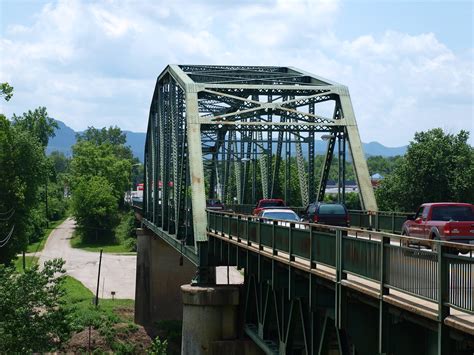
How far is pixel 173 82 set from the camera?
1738 inches

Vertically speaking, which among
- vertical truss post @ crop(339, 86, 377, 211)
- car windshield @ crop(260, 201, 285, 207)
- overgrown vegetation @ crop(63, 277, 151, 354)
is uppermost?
vertical truss post @ crop(339, 86, 377, 211)

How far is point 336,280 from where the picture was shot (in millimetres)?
16094

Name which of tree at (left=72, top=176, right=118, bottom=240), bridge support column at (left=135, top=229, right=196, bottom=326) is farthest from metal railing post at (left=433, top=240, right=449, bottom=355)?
tree at (left=72, top=176, right=118, bottom=240)

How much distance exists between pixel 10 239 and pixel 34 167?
7944 mm

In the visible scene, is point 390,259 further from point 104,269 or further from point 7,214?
point 104,269

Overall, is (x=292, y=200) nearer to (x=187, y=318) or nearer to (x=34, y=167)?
(x=34, y=167)

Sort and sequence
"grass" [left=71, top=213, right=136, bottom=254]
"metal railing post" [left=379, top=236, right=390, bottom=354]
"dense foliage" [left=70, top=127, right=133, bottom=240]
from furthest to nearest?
"dense foliage" [left=70, top=127, right=133, bottom=240]
"grass" [left=71, top=213, right=136, bottom=254]
"metal railing post" [left=379, top=236, right=390, bottom=354]

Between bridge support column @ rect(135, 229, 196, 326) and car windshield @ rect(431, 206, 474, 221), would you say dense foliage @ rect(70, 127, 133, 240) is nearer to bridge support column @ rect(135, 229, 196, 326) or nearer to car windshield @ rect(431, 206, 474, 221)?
bridge support column @ rect(135, 229, 196, 326)

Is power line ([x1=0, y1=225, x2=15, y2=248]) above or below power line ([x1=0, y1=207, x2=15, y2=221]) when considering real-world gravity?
below

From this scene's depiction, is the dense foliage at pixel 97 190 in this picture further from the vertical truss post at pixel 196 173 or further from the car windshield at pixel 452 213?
the car windshield at pixel 452 213

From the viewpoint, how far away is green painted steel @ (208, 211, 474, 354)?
11.6 meters

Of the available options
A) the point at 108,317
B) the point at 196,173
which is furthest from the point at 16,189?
the point at 196,173

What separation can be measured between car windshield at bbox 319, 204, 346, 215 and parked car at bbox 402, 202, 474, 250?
729cm

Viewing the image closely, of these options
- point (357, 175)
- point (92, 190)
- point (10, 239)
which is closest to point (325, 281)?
point (357, 175)
